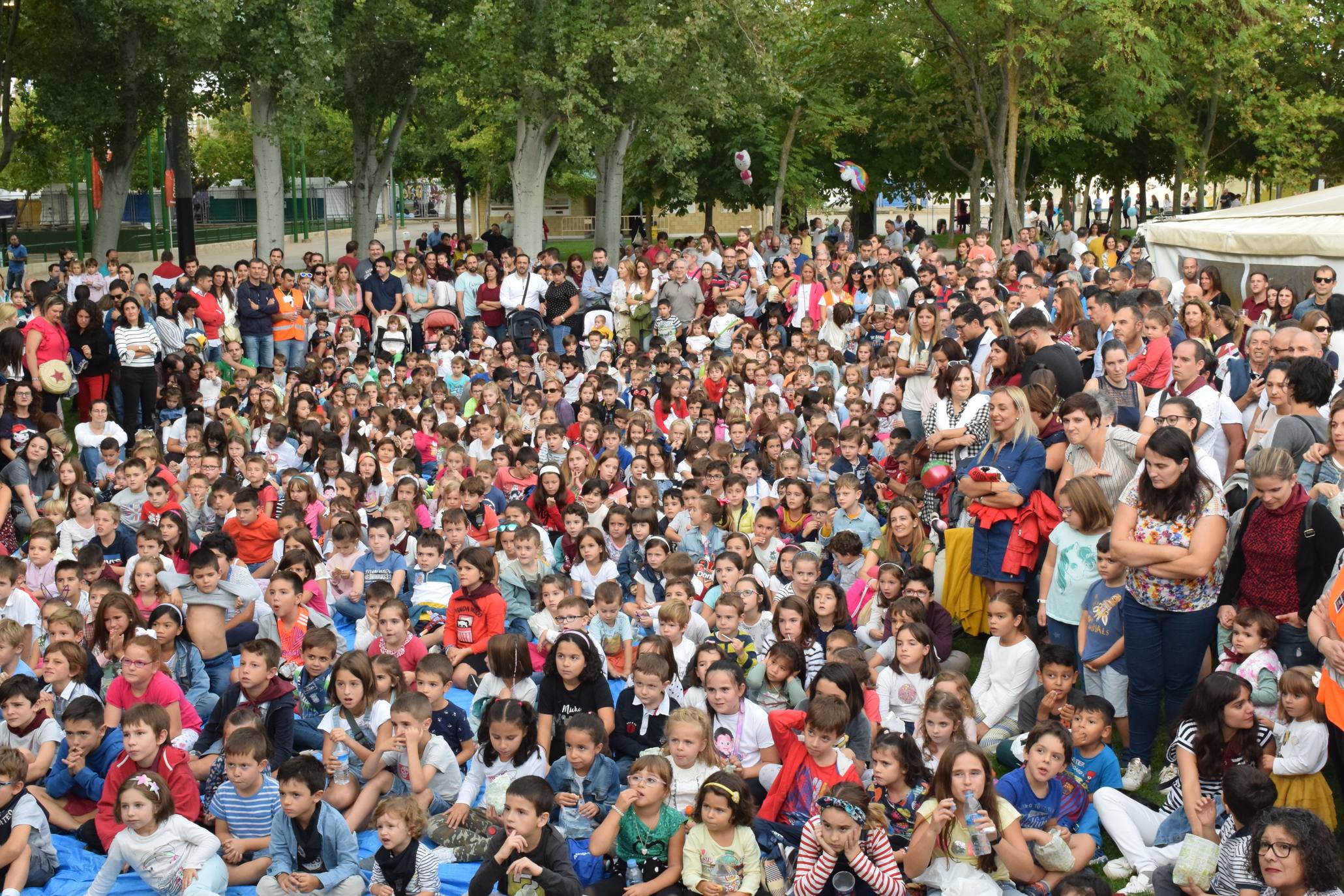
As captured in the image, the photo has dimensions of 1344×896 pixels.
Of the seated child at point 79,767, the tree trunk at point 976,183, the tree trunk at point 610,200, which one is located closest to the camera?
the seated child at point 79,767

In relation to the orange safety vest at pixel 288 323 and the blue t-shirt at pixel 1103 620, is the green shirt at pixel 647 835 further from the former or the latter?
the orange safety vest at pixel 288 323

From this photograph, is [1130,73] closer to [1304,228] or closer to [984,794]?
[1304,228]

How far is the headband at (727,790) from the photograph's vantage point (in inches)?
231

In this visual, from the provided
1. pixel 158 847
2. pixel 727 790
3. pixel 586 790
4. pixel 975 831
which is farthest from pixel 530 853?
pixel 975 831

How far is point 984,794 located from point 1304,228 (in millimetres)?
10274

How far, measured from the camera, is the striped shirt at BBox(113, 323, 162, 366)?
1414 centimetres

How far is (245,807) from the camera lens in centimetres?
667

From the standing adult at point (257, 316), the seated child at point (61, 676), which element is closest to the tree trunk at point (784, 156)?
the standing adult at point (257, 316)

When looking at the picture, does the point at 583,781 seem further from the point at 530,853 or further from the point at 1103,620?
the point at 1103,620

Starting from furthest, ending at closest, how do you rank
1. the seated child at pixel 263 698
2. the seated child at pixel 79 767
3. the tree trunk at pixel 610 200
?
the tree trunk at pixel 610 200 → the seated child at pixel 263 698 → the seated child at pixel 79 767

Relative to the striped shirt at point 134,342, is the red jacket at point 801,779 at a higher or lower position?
lower

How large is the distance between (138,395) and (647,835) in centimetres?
999

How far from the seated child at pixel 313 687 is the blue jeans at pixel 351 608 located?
1313mm

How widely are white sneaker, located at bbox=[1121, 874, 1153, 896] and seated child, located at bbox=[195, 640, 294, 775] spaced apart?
4.23 m
